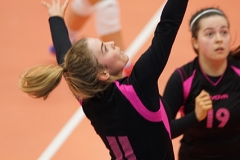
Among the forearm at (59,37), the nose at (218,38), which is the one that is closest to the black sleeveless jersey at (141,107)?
the forearm at (59,37)

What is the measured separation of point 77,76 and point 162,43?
0.31 meters

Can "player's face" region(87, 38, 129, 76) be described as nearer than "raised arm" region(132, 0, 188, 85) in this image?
No

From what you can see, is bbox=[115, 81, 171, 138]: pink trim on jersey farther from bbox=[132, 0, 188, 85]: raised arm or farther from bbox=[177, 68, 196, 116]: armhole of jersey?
bbox=[177, 68, 196, 116]: armhole of jersey

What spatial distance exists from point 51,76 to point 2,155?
1.18m

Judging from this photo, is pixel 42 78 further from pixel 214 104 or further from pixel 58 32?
pixel 214 104

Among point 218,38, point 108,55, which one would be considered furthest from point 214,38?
point 108,55

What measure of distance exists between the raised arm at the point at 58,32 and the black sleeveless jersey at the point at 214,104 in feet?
1.69

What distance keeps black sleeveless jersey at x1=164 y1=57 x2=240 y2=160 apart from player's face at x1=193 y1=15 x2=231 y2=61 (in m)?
0.08

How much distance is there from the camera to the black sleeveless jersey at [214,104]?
2.00m

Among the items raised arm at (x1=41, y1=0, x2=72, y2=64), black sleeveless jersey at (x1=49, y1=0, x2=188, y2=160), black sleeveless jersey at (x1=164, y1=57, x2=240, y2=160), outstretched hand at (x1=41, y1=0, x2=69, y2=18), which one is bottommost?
black sleeveless jersey at (x1=164, y1=57, x2=240, y2=160)

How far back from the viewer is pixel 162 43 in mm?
1394

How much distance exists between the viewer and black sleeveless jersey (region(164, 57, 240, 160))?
2.00 m

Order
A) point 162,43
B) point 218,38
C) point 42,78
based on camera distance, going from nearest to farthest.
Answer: point 162,43
point 42,78
point 218,38

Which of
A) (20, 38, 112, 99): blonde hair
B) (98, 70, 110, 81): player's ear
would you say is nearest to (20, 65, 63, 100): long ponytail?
(20, 38, 112, 99): blonde hair
